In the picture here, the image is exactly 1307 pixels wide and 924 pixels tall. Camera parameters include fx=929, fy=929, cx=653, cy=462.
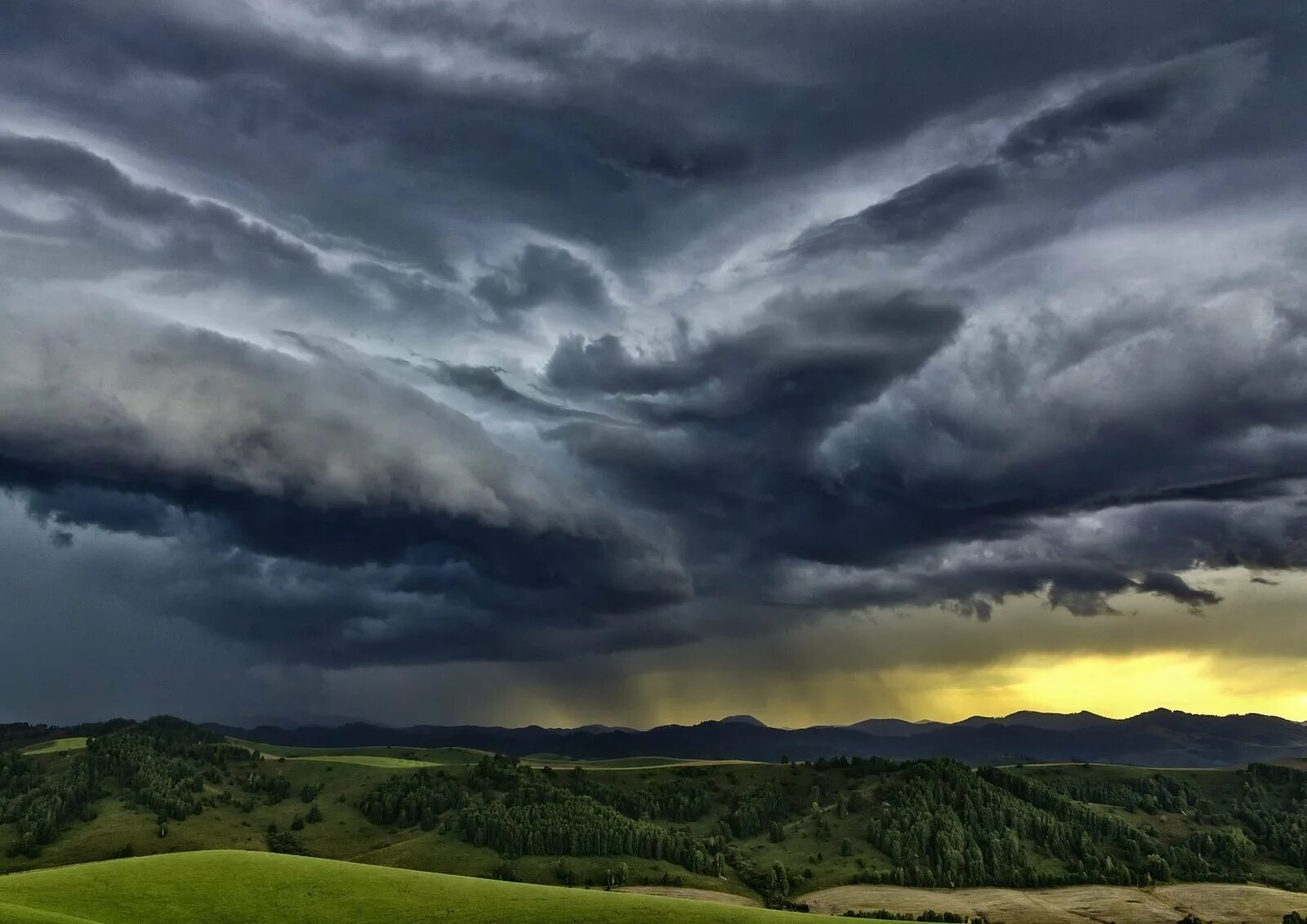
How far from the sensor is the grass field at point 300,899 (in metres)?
113

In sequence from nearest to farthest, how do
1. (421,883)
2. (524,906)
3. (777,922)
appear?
(777,922) < (524,906) < (421,883)

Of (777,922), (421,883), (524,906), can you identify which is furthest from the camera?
(421,883)

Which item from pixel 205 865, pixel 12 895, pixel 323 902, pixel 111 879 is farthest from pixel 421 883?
→ pixel 12 895

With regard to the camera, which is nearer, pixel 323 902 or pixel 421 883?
pixel 323 902

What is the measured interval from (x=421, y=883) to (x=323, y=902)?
51.5ft

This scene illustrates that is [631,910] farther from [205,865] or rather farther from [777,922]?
[205,865]

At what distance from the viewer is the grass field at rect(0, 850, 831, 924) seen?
113000mm

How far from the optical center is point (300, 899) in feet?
398

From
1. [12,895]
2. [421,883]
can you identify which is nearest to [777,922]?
[421,883]

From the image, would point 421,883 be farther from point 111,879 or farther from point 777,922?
point 777,922

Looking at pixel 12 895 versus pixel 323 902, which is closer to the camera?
pixel 12 895

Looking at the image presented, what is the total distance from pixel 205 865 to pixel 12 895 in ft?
82.3

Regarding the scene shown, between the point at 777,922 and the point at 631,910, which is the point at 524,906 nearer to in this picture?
the point at 631,910

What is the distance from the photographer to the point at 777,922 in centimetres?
11244
